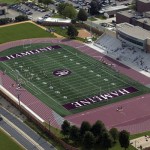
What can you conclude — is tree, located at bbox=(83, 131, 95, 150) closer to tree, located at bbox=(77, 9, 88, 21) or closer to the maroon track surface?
the maroon track surface

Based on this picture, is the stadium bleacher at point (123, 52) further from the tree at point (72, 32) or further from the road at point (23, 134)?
the road at point (23, 134)

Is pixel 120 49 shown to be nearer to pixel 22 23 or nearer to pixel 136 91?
pixel 136 91

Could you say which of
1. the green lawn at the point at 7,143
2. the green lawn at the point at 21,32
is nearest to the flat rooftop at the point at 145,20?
the green lawn at the point at 21,32

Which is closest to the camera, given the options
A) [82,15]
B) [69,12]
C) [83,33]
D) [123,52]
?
[123,52]

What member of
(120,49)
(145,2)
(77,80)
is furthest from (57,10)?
(77,80)

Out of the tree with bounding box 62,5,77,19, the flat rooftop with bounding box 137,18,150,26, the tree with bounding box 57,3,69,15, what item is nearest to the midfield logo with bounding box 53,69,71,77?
the flat rooftop with bounding box 137,18,150,26

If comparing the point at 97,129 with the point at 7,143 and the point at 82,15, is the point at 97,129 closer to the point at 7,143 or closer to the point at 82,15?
the point at 7,143

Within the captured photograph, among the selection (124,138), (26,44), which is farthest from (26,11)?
(124,138)
